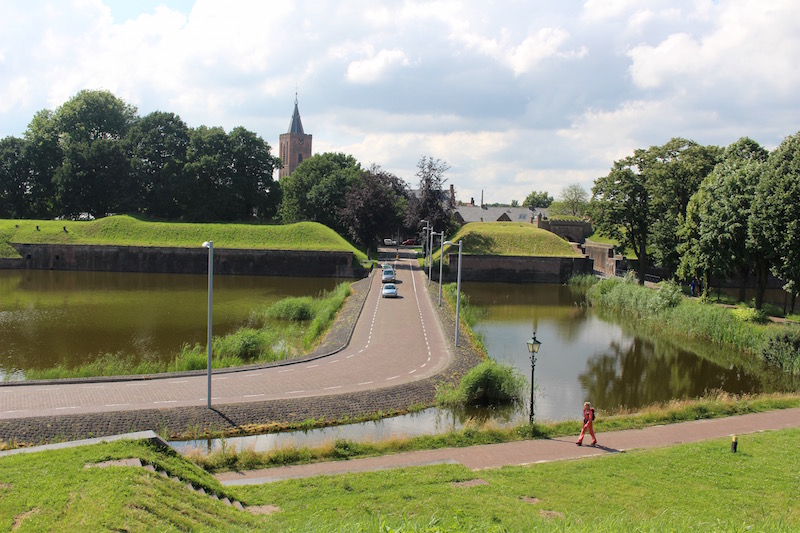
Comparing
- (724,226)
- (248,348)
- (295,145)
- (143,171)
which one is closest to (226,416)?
(248,348)

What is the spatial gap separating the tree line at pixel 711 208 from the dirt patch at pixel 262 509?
26202mm

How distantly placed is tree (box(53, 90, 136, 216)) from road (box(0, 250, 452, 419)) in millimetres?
51542

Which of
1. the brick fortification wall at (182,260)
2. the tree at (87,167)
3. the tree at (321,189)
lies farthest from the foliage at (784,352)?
the tree at (87,167)

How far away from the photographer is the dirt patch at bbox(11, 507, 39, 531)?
7.31 metres

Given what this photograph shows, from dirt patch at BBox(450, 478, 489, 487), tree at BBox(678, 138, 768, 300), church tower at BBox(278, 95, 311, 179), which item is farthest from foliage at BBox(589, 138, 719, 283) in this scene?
church tower at BBox(278, 95, 311, 179)

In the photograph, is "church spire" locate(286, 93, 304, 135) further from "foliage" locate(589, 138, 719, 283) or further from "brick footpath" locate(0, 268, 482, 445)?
"brick footpath" locate(0, 268, 482, 445)

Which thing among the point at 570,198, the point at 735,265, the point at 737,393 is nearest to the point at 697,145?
the point at 735,265

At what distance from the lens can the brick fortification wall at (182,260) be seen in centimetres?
5619

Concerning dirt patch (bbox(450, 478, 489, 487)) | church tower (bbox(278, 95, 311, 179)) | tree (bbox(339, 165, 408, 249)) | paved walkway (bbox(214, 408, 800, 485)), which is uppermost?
church tower (bbox(278, 95, 311, 179))

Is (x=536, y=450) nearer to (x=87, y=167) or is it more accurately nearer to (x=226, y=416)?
(x=226, y=416)

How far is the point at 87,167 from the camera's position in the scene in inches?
2625

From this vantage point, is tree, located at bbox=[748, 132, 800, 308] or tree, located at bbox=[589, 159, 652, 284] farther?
tree, located at bbox=[589, 159, 652, 284]

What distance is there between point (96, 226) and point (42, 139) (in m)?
16.9

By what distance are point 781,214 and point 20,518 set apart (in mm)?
30813
